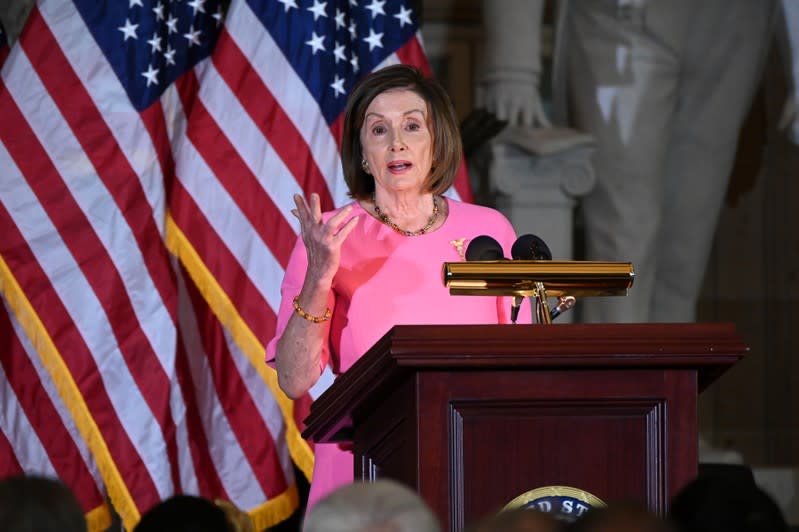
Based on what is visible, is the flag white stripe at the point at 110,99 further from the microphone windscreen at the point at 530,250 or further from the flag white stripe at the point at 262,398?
the microphone windscreen at the point at 530,250

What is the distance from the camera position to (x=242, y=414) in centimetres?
481

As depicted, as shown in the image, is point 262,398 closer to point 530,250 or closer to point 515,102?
point 515,102

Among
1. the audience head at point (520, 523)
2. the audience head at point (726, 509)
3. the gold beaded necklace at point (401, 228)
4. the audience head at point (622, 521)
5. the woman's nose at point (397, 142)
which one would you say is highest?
the woman's nose at point (397, 142)

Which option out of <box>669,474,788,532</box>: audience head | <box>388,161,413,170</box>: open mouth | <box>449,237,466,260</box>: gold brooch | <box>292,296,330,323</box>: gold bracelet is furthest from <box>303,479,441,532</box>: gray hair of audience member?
<box>388,161,413,170</box>: open mouth

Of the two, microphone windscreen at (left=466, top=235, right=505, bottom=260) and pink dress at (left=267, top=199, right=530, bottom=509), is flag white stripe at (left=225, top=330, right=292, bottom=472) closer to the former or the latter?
pink dress at (left=267, top=199, right=530, bottom=509)

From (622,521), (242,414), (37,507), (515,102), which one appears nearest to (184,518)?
(37,507)

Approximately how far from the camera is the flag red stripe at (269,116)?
16.2 feet

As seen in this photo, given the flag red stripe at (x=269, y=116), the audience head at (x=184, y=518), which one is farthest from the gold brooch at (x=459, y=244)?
the flag red stripe at (x=269, y=116)

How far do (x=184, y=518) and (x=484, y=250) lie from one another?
814 millimetres

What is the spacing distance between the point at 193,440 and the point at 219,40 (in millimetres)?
1336

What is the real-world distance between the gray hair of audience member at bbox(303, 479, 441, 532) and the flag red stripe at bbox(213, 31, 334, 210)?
3185 mm

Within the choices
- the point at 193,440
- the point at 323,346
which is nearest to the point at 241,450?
the point at 193,440

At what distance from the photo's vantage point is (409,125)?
3.02m

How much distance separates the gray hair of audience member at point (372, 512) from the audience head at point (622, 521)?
0.60ft
